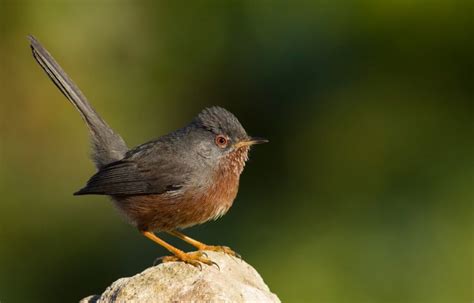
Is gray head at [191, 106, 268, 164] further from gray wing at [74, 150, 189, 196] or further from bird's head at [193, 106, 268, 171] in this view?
→ gray wing at [74, 150, 189, 196]

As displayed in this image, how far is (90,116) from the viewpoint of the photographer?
21.6 feet

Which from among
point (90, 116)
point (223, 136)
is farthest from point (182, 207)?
point (90, 116)

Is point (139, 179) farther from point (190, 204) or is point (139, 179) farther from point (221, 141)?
point (221, 141)

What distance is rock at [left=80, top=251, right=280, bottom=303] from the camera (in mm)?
4450

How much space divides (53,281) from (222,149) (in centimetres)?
418

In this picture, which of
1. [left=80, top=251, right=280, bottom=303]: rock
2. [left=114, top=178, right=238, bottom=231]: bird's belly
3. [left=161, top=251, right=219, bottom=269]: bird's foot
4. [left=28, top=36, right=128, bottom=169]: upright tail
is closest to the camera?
[left=80, top=251, right=280, bottom=303]: rock

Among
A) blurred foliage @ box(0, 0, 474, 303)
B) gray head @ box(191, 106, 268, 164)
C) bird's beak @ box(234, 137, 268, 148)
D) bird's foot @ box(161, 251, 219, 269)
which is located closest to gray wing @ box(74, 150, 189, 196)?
gray head @ box(191, 106, 268, 164)

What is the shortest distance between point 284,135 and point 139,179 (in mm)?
3619

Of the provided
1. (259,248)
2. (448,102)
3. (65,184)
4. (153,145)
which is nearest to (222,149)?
(153,145)

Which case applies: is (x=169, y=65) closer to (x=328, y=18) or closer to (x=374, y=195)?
(x=328, y=18)

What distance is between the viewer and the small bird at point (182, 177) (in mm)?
5801

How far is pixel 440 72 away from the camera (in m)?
8.91

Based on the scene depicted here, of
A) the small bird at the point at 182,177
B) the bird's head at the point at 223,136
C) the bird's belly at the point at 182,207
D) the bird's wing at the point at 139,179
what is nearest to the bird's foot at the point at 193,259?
the small bird at the point at 182,177

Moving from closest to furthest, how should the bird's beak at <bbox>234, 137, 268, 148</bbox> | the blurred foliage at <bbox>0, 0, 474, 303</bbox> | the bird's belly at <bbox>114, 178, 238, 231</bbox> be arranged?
the bird's belly at <bbox>114, 178, 238, 231</bbox>
the bird's beak at <bbox>234, 137, 268, 148</bbox>
the blurred foliage at <bbox>0, 0, 474, 303</bbox>
